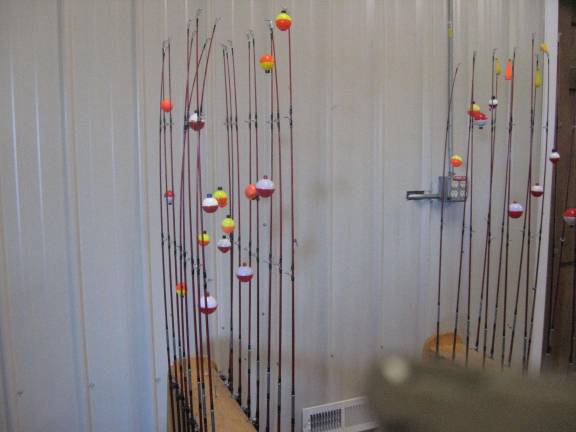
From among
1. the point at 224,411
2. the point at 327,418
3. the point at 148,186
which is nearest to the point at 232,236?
the point at 148,186

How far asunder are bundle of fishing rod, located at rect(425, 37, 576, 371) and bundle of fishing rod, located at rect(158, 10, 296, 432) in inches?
37.2

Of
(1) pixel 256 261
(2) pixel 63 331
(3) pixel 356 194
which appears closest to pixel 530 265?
(3) pixel 356 194

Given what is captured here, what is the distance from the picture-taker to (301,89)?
2.00m

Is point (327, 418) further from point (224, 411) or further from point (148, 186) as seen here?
point (148, 186)

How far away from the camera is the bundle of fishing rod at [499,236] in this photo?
7.81ft

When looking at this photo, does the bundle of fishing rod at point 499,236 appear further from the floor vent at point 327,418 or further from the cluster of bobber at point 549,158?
the floor vent at point 327,418

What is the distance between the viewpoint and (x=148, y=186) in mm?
1743

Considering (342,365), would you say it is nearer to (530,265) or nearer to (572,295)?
(530,265)

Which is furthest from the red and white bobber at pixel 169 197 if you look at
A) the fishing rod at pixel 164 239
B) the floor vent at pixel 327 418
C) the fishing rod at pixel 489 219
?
the fishing rod at pixel 489 219

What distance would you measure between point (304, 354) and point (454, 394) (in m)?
1.84

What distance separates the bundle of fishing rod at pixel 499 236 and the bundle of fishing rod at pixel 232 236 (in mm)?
945

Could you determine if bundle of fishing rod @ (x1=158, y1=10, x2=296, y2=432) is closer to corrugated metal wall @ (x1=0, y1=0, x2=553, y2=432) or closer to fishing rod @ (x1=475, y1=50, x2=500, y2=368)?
corrugated metal wall @ (x1=0, y1=0, x2=553, y2=432)

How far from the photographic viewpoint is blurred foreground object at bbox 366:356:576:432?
12.1 inches

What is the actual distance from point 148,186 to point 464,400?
1616 millimetres
